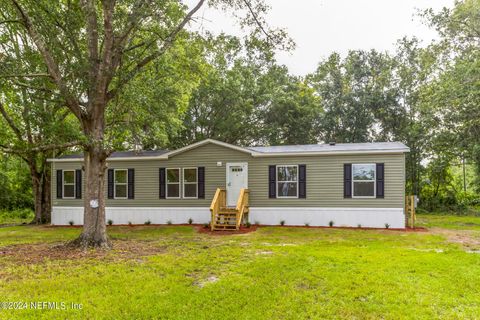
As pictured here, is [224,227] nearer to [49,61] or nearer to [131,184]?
[131,184]

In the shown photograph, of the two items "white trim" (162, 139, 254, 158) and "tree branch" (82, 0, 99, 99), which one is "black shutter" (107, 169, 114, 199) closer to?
"white trim" (162, 139, 254, 158)

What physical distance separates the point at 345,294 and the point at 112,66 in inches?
285

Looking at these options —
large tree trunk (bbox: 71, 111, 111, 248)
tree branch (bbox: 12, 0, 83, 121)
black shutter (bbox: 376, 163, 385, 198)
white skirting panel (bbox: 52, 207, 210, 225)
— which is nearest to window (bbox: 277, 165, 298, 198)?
black shutter (bbox: 376, 163, 385, 198)

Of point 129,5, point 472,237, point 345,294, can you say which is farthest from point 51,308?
point 472,237

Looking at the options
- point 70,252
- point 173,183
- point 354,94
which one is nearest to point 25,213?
point 173,183

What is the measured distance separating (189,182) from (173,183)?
2.19ft

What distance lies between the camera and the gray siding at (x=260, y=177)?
11.1 m

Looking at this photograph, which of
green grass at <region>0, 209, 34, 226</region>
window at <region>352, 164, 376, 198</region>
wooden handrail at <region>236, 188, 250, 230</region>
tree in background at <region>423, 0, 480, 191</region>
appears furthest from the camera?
green grass at <region>0, 209, 34, 226</region>

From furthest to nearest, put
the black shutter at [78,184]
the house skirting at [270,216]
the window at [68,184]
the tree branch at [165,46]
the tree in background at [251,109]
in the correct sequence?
the tree in background at [251,109], the window at [68,184], the black shutter at [78,184], the house skirting at [270,216], the tree branch at [165,46]

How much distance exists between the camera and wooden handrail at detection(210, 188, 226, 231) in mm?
10945

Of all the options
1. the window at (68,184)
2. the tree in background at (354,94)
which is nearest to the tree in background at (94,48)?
the window at (68,184)

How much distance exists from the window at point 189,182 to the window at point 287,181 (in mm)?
3277

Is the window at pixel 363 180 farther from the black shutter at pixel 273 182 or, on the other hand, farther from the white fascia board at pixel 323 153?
the black shutter at pixel 273 182

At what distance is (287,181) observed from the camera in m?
12.2
